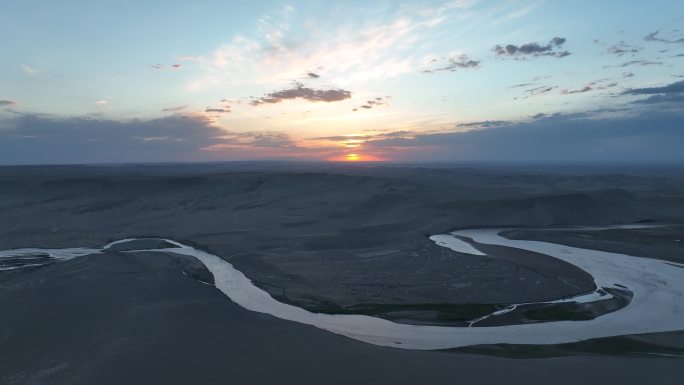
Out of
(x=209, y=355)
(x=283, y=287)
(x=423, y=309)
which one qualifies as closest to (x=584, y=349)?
(x=423, y=309)

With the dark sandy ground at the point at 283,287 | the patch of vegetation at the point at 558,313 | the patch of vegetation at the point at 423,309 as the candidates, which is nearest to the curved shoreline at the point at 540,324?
the patch of vegetation at the point at 558,313

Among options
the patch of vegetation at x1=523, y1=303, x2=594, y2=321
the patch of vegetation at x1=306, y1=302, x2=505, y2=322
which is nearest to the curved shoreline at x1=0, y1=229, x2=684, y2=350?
the patch of vegetation at x1=523, y1=303, x2=594, y2=321

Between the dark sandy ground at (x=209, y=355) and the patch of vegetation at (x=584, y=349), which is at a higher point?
the dark sandy ground at (x=209, y=355)

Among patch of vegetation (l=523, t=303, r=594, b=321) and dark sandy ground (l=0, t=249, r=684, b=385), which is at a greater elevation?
dark sandy ground (l=0, t=249, r=684, b=385)

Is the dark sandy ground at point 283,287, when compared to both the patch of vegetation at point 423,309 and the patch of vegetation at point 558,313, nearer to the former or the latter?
the patch of vegetation at point 423,309

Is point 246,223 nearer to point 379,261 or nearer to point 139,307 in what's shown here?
point 379,261

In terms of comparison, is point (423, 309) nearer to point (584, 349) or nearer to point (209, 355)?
point (584, 349)

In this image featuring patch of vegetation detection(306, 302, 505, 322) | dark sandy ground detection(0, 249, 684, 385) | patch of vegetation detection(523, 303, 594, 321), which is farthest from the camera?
patch of vegetation detection(306, 302, 505, 322)

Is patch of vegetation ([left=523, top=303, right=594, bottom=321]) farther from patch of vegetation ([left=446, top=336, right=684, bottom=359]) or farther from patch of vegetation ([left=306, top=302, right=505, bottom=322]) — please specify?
patch of vegetation ([left=446, top=336, right=684, bottom=359])
